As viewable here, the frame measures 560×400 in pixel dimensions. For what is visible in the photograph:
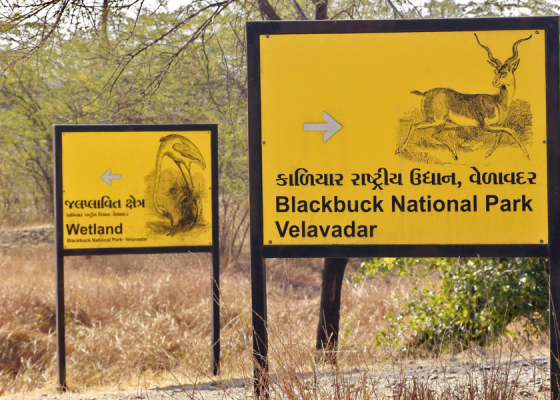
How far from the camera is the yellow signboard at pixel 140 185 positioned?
538 cm

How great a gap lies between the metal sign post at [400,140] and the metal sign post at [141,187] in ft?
8.61

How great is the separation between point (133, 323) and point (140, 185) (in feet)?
9.01

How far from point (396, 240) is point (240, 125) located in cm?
543

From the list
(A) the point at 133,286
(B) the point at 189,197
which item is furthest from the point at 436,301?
(A) the point at 133,286

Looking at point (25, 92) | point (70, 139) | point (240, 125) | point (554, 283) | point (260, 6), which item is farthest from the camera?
point (25, 92)

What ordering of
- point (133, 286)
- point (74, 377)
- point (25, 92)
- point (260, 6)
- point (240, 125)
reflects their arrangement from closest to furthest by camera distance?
1. point (74, 377)
2. point (260, 6)
3. point (240, 125)
4. point (133, 286)
5. point (25, 92)

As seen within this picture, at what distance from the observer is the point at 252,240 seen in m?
2.94

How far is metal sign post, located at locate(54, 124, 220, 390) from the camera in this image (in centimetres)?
536

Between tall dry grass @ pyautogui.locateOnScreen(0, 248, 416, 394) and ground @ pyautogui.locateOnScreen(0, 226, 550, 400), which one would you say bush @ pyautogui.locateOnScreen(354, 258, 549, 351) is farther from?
tall dry grass @ pyautogui.locateOnScreen(0, 248, 416, 394)

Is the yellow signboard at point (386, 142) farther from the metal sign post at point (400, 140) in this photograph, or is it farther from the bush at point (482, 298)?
the bush at point (482, 298)

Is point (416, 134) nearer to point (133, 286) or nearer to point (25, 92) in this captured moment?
point (133, 286)

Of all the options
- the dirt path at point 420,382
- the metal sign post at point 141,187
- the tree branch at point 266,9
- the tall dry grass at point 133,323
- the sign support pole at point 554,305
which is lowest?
the tall dry grass at point 133,323

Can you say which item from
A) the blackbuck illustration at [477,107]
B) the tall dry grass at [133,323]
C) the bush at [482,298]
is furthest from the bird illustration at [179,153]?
the blackbuck illustration at [477,107]

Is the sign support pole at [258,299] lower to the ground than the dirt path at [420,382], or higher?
higher
